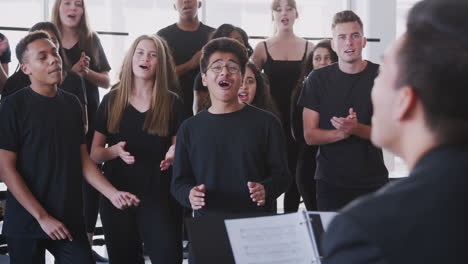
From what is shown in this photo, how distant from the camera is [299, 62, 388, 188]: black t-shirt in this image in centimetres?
310

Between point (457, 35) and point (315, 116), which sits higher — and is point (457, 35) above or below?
above

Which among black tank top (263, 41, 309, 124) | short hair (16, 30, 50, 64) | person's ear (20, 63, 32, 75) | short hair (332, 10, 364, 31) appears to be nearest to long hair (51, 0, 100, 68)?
short hair (16, 30, 50, 64)

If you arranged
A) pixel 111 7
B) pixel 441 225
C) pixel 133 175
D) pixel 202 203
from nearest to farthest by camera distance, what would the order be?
pixel 441 225 < pixel 202 203 < pixel 133 175 < pixel 111 7

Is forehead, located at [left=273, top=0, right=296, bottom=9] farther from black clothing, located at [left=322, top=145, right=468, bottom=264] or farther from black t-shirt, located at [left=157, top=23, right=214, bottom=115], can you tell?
black clothing, located at [left=322, top=145, right=468, bottom=264]

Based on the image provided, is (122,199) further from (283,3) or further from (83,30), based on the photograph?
(283,3)

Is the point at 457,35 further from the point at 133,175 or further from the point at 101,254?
the point at 101,254

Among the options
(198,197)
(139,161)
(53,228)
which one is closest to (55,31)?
(139,161)

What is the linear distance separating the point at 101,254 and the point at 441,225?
3865mm

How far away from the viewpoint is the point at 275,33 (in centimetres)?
431

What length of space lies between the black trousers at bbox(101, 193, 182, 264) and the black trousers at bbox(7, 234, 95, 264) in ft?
0.97

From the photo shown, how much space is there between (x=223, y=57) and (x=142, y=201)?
0.82 metres

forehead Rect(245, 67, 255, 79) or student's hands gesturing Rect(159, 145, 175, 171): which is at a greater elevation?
forehead Rect(245, 67, 255, 79)

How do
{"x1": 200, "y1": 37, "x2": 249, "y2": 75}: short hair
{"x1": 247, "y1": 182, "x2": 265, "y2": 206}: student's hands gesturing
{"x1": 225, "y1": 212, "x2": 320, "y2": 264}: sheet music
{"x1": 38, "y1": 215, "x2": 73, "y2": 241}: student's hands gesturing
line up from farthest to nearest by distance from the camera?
{"x1": 200, "y1": 37, "x2": 249, "y2": 75}: short hair → {"x1": 38, "y1": 215, "x2": 73, "y2": 241}: student's hands gesturing → {"x1": 247, "y1": 182, "x2": 265, "y2": 206}: student's hands gesturing → {"x1": 225, "y1": 212, "x2": 320, "y2": 264}: sheet music

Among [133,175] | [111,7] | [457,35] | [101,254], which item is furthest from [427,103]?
[111,7]
